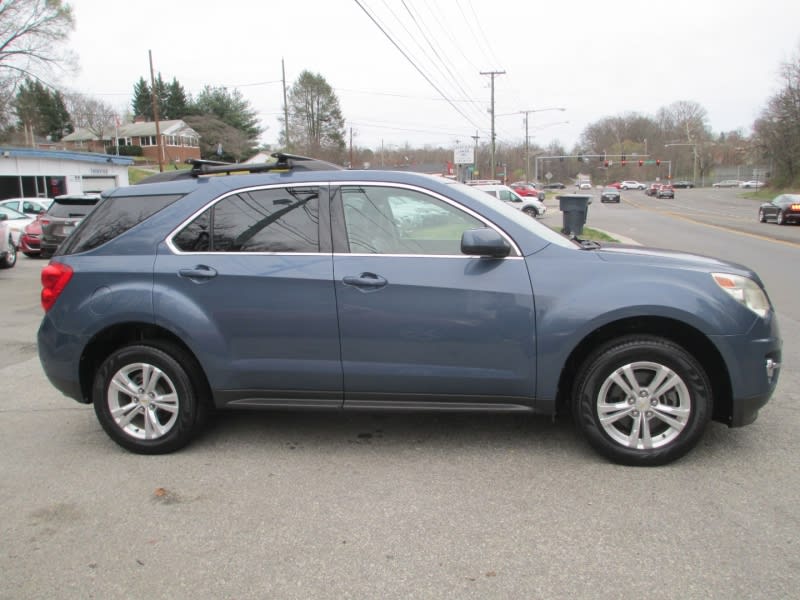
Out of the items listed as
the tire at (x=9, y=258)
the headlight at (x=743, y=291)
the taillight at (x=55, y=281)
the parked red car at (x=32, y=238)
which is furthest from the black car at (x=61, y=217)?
the headlight at (x=743, y=291)

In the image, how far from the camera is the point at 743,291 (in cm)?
362

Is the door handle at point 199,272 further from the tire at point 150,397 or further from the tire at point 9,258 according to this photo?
the tire at point 9,258

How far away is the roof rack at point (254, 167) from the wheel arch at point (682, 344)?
1.94 metres

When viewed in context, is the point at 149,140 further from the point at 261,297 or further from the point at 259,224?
the point at 261,297

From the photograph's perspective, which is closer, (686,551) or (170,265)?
(686,551)

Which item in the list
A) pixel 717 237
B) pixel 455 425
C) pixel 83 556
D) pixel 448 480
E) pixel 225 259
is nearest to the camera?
pixel 83 556

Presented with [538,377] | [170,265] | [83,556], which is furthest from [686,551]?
[170,265]

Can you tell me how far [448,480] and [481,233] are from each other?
4.68 feet

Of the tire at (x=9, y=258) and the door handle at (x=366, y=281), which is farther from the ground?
the door handle at (x=366, y=281)

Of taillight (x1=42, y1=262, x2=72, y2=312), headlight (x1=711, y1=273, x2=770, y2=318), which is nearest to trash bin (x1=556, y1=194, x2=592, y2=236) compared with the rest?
headlight (x1=711, y1=273, x2=770, y2=318)

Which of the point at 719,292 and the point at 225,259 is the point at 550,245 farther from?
the point at 225,259

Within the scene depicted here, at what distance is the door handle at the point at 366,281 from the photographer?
369cm

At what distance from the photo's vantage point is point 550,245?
3.74 m

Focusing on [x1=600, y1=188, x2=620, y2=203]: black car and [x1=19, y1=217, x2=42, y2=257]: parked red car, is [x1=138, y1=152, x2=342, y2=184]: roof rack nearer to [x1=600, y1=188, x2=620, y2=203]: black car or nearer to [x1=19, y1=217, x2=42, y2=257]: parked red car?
[x1=19, y1=217, x2=42, y2=257]: parked red car
